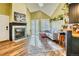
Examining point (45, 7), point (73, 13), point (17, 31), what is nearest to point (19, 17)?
point (17, 31)

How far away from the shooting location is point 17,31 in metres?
2.48

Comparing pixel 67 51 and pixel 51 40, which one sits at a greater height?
pixel 51 40

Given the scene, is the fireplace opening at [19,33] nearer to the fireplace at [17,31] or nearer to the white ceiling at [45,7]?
the fireplace at [17,31]

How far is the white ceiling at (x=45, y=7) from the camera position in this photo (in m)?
2.36

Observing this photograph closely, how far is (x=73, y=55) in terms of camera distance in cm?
243

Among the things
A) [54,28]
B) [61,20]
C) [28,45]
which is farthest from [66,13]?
[28,45]

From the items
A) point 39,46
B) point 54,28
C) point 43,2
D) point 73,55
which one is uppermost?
point 43,2

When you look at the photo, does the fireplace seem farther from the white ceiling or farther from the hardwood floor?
the white ceiling

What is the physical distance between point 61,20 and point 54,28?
190 mm

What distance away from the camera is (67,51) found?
242cm

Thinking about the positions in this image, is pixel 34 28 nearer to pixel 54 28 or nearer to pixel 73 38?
pixel 54 28

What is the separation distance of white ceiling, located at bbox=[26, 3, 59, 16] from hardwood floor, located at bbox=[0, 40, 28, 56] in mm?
621

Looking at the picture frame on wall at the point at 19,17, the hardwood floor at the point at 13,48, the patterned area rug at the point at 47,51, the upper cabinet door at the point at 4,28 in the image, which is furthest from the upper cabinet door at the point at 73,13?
the upper cabinet door at the point at 4,28

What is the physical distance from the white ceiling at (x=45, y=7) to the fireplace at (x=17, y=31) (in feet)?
1.09
